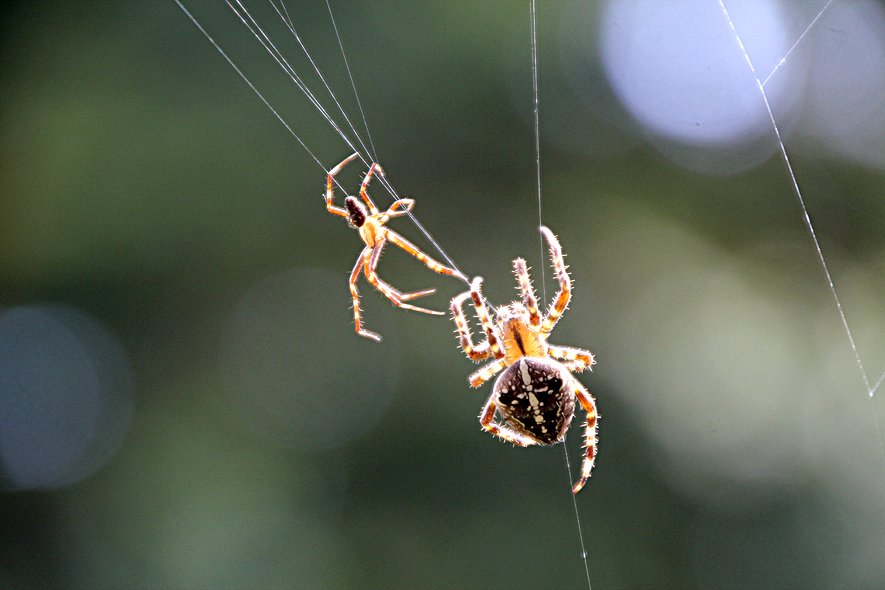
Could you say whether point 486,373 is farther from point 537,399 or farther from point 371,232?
point 371,232

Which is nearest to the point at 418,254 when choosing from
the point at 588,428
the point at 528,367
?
the point at 528,367

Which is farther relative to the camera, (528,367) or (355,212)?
(355,212)

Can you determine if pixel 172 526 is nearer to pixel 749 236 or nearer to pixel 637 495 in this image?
pixel 637 495

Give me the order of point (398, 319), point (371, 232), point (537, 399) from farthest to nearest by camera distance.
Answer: point (398, 319), point (371, 232), point (537, 399)

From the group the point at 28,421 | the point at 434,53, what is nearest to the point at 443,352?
the point at 434,53

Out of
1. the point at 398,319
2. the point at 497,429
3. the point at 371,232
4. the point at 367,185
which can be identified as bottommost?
the point at 497,429

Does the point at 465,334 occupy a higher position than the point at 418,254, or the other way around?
the point at 418,254
